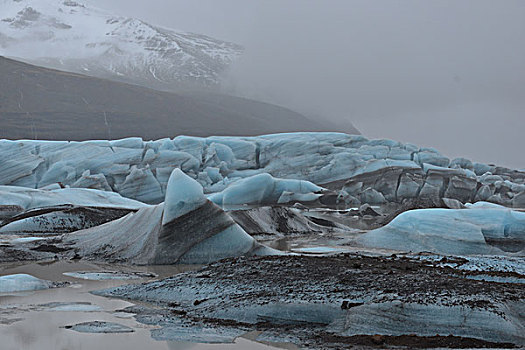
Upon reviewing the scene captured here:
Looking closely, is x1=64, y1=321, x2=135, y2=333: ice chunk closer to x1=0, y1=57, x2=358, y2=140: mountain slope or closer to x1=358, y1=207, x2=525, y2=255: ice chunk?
x1=358, y1=207, x2=525, y2=255: ice chunk

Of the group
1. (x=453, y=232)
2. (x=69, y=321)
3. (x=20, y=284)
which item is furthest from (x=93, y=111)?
(x=69, y=321)

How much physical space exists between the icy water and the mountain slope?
53.5 metres

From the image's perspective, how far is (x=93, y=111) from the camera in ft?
216

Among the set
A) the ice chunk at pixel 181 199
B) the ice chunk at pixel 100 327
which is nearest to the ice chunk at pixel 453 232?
the ice chunk at pixel 181 199

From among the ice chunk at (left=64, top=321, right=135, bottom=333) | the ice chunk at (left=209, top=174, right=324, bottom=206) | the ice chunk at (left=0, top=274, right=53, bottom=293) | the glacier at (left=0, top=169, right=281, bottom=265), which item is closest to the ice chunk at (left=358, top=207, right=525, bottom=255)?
the glacier at (left=0, top=169, right=281, bottom=265)

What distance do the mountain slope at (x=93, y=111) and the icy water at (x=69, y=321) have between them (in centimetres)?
5352

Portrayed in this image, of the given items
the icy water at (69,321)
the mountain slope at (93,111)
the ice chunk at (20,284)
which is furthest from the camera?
the mountain slope at (93,111)

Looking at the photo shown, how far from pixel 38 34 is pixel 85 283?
132972mm

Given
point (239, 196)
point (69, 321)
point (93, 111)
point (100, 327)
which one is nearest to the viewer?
point (100, 327)

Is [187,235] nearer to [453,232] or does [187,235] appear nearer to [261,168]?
[453,232]

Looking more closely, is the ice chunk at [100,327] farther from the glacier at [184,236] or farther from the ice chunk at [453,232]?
Answer: the ice chunk at [453,232]

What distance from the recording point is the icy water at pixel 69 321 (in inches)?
176

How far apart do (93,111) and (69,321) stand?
63292 millimetres

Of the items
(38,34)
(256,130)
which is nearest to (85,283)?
(256,130)
